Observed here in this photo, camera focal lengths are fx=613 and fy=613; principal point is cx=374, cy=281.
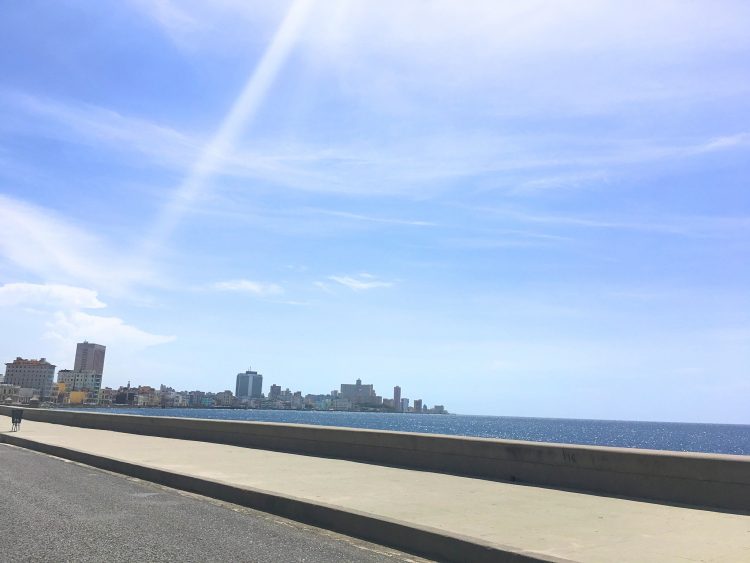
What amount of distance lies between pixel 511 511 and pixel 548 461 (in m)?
2.61

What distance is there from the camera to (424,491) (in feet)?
31.6

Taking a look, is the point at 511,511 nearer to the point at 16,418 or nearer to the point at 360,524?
the point at 360,524

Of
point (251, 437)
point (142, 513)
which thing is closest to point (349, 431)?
point (251, 437)

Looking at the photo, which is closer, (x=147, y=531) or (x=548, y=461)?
(x=147, y=531)

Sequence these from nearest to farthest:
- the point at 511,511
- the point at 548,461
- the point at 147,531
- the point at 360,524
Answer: the point at 147,531 < the point at 360,524 < the point at 511,511 < the point at 548,461

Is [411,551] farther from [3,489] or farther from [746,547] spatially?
[3,489]

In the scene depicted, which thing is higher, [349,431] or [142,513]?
[349,431]

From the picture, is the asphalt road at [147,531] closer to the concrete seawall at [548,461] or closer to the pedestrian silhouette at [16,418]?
the concrete seawall at [548,461]

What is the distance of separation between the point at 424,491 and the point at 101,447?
11.6 m

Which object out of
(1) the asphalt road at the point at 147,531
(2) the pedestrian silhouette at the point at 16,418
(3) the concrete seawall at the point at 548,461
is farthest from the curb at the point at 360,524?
(2) the pedestrian silhouette at the point at 16,418

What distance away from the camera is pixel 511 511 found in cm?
797

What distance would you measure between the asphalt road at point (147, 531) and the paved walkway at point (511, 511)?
3.01ft

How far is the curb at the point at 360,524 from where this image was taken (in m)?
6.10

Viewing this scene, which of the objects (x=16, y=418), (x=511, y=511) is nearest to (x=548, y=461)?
(x=511, y=511)
